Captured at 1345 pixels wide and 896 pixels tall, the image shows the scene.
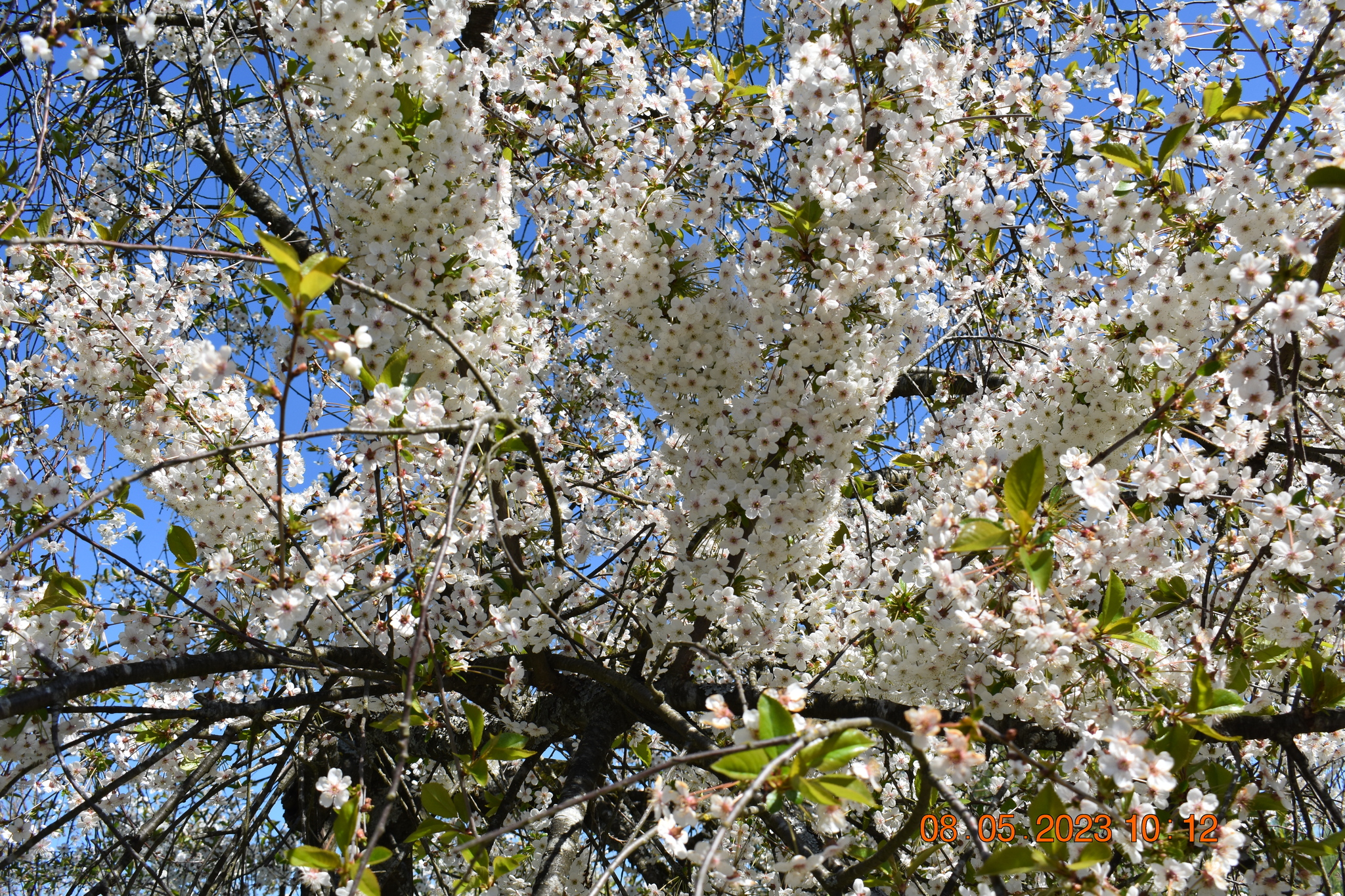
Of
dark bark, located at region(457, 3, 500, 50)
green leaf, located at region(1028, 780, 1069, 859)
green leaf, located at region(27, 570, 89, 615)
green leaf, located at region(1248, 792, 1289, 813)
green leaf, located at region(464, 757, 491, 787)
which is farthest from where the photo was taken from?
dark bark, located at region(457, 3, 500, 50)

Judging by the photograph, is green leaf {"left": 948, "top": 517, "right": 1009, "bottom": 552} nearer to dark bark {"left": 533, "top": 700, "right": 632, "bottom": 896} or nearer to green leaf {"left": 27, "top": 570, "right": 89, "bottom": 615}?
dark bark {"left": 533, "top": 700, "right": 632, "bottom": 896}

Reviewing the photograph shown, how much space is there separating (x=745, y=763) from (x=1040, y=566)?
2.17 ft

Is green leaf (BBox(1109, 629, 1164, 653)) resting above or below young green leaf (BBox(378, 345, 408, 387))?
below

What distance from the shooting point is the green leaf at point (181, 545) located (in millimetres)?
2311

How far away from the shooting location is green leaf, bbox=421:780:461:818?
198 centimetres

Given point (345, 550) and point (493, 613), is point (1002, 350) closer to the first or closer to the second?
point (493, 613)

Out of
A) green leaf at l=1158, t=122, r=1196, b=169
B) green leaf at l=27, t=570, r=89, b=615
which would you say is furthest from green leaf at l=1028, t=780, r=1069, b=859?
green leaf at l=27, t=570, r=89, b=615

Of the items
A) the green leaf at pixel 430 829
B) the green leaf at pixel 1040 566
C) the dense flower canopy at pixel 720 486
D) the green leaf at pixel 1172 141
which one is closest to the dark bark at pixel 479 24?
the dense flower canopy at pixel 720 486

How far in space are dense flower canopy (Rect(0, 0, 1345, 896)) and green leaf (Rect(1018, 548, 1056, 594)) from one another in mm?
95

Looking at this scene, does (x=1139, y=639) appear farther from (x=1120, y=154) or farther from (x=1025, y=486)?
(x=1120, y=154)

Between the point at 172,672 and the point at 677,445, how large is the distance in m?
1.54

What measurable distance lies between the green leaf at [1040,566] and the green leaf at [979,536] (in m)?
0.06

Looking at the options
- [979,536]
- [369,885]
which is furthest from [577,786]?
[979,536]

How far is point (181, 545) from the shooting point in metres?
2.35
